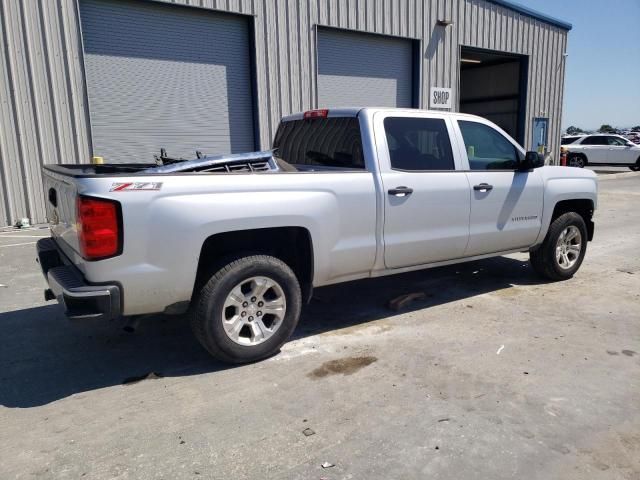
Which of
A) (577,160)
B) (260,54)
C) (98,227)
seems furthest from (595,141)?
(98,227)

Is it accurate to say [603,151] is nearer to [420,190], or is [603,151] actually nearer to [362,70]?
[362,70]

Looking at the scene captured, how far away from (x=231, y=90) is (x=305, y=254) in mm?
8753

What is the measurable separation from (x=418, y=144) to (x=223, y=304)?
93.8 inches

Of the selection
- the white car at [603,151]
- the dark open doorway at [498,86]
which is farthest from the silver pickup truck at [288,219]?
the white car at [603,151]

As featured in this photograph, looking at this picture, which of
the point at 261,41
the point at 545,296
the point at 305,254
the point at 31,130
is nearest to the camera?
the point at 305,254

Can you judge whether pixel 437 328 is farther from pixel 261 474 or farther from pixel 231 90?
pixel 231 90

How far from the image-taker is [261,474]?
265 centimetres

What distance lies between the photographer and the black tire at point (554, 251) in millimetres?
5918

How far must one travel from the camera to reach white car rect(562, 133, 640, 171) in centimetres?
2563

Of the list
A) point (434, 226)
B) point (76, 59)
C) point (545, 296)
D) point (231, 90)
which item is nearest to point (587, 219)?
point (545, 296)

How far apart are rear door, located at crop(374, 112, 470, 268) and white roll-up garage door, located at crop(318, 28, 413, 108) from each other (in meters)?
8.72

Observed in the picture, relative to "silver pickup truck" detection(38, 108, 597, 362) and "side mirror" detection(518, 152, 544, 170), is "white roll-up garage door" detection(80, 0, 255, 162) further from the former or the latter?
"side mirror" detection(518, 152, 544, 170)

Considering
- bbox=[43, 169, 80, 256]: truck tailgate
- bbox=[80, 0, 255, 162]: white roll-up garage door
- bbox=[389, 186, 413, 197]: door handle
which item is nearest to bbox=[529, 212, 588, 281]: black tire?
bbox=[389, 186, 413, 197]: door handle

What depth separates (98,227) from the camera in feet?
10.7
